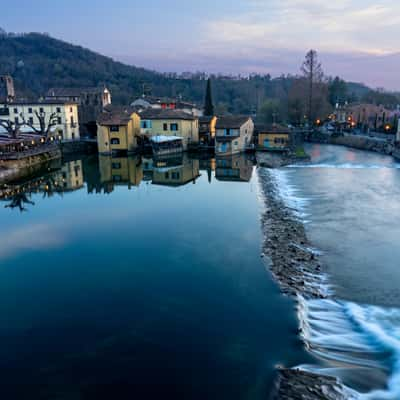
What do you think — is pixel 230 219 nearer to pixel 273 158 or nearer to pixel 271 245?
Answer: pixel 271 245

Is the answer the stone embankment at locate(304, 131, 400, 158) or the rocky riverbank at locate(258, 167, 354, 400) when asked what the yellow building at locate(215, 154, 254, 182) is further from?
the stone embankment at locate(304, 131, 400, 158)

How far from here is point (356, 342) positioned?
6938 mm

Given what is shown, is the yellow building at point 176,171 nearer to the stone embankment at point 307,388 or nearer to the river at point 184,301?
the river at point 184,301

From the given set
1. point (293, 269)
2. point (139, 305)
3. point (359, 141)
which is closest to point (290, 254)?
point (293, 269)

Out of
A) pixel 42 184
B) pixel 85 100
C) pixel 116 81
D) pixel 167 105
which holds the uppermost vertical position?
pixel 116 81

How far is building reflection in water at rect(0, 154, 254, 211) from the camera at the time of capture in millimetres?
20080

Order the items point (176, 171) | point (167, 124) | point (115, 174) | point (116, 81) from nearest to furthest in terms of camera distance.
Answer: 1. point (115, 174)
2. point (176, 171)
3. point (167, 124)
4. point (116, 81)

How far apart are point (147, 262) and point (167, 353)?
4.13 metres

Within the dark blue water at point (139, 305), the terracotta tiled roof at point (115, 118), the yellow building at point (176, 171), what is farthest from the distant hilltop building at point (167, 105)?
the dark blue water at point (139, 305)

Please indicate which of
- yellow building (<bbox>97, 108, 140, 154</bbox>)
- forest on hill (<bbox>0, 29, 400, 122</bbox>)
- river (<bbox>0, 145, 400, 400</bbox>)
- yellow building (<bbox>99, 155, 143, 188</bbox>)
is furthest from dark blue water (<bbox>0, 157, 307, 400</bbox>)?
forest on hill (<bbox>0, 29, 400, 122</bbox>)

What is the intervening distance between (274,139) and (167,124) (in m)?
10.1

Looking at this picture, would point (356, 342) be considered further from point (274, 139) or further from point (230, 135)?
point (274, 139)

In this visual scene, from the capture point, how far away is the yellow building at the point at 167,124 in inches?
1302

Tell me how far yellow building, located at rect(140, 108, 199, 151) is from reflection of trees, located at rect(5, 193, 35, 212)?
16.8 metres
